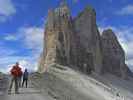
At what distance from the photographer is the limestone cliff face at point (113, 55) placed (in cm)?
14138

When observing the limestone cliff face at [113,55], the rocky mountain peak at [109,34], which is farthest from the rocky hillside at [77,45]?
the rocky mountain peak at [109,34]

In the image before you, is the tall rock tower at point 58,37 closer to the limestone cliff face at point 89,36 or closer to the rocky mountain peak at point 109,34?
the limestone cliff face at point 89,36

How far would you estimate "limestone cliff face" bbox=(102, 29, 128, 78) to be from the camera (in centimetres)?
14138

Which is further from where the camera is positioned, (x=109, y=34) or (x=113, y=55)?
(x=109, y=34)

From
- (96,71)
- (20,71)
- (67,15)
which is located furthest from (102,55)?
(20,71)

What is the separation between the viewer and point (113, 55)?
145m

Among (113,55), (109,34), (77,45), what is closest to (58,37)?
(77,45)

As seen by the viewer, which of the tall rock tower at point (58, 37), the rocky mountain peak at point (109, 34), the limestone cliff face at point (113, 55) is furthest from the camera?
the rocky mountain peak at point (109, 34)

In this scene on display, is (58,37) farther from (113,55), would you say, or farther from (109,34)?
(109,34)

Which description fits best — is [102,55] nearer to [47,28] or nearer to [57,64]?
[47,28]

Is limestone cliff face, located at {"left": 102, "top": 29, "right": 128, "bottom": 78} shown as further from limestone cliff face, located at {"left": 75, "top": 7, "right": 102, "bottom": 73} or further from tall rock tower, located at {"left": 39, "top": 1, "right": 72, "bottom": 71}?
tall rock tower, located at {"left": 39, "top": 1, "right": 72, "bottom": 71}

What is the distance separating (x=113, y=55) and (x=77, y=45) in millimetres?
31180

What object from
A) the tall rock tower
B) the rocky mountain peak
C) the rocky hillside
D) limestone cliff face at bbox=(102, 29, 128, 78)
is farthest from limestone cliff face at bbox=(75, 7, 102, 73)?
the rocky mountain peak

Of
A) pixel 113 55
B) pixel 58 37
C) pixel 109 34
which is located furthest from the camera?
pixel 109 34
